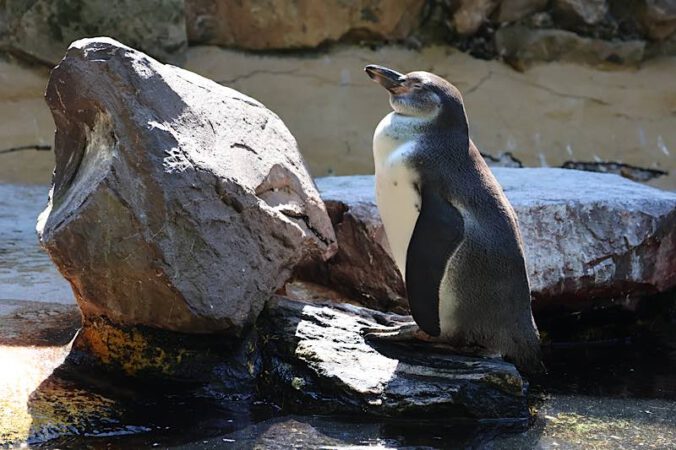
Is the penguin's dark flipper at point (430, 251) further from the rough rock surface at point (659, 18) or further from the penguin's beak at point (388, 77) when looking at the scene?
the rough rock surface at point (659, 18)

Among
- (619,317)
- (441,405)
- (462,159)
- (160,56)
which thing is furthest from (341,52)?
(441,405)

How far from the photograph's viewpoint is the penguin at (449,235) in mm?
3617

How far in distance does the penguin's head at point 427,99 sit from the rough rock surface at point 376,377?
2.90ft

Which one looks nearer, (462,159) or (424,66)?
(462,159)

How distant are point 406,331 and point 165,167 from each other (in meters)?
1.10

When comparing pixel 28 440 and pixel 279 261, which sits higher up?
pixel 279 261

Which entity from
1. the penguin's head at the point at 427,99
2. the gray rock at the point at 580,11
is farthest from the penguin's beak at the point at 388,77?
the gray rock at the point at 580,11

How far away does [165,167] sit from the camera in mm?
3514

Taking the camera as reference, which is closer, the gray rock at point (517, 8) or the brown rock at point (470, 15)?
the brown rock at point (470, 15)

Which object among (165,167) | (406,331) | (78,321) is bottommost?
(78,321)

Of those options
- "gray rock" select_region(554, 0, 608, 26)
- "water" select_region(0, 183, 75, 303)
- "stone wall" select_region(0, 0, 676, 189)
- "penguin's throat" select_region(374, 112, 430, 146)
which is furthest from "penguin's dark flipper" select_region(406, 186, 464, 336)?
"gray rock" select_region(554, 0, 608, 26)

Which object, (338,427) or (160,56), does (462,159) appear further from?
(160,56)

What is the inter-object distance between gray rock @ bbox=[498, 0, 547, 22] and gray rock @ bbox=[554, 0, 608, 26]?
0.47 ft

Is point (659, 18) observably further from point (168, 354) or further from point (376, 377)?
point (168, 354)
